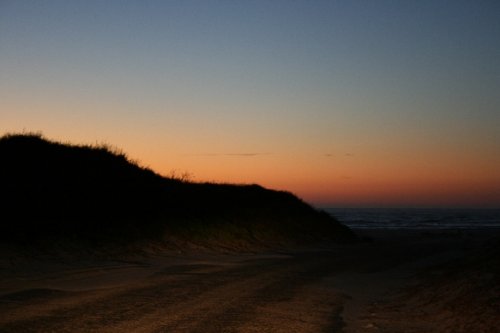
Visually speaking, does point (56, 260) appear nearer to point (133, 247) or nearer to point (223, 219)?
point (133, 247)

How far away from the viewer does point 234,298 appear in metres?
12.8

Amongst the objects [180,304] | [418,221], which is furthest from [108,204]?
[418,221]

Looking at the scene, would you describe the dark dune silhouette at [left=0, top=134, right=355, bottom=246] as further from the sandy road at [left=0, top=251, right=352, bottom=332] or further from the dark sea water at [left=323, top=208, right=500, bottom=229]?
the dark sea water at [left=323, top=208, right=500, bottom=229]

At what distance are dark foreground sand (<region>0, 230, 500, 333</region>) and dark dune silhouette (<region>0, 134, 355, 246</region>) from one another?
10.0ft

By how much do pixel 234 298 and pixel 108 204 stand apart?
46.2ft

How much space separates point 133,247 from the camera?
2242 centimetres

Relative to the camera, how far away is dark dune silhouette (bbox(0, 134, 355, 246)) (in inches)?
850

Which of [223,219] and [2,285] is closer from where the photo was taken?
[2,285]

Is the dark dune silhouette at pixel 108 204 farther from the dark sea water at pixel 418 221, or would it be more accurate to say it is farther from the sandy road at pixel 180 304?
the dark sea water at pixel 418 221

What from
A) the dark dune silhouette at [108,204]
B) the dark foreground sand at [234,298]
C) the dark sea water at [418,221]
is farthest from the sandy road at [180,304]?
the dark sea water at [418,221]

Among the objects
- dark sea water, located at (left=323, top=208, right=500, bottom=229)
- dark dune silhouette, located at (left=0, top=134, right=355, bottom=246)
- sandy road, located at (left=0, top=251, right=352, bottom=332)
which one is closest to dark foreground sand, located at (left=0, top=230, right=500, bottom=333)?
sandy road, located at (left=0, top=251, right=352, bottom=332)

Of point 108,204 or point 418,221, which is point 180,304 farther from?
point 418,221

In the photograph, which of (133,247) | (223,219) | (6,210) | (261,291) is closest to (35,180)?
(6,210)

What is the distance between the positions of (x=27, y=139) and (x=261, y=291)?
759 inches
